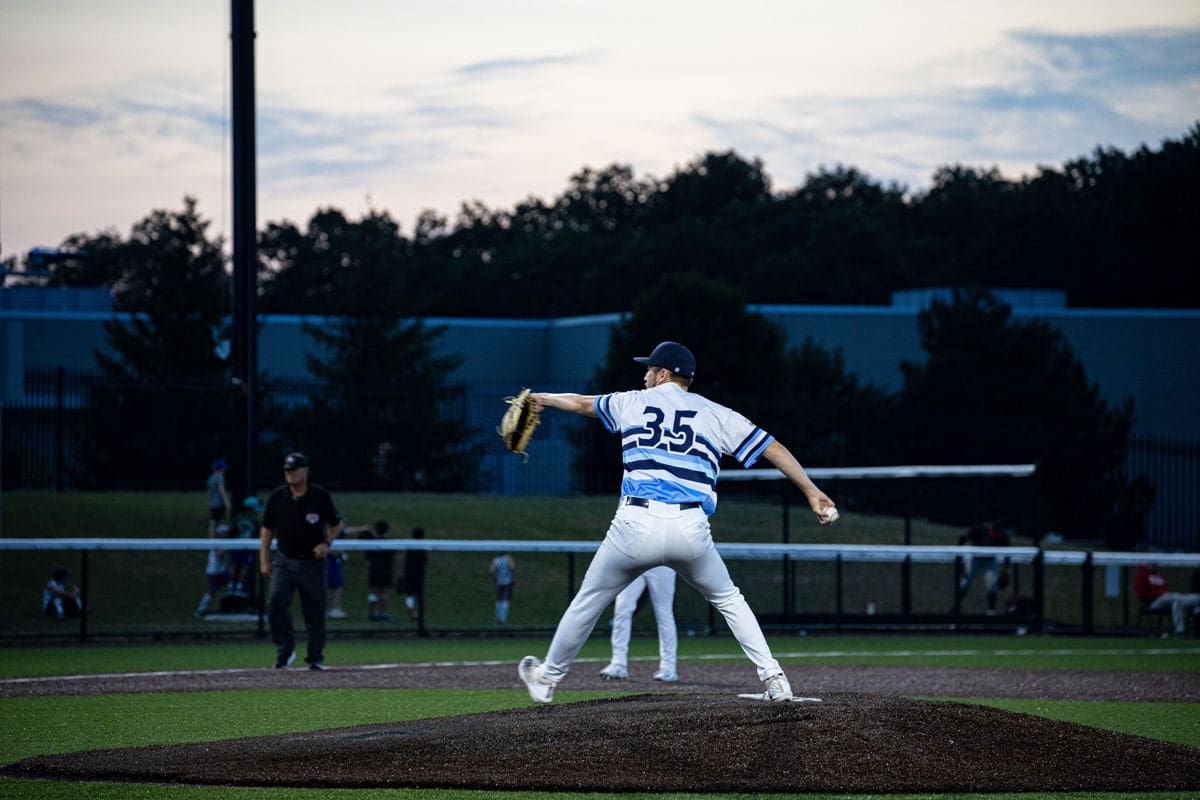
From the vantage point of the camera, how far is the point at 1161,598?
2495cm

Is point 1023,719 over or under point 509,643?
over

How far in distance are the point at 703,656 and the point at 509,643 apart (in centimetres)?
363

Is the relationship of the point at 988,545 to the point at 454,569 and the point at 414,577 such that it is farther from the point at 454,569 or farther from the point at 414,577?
the point at 454,569

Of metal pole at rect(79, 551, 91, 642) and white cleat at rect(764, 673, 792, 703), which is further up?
white cleat at rect(764, 673, 792, 703)

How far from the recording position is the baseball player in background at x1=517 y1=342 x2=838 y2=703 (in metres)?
8.89

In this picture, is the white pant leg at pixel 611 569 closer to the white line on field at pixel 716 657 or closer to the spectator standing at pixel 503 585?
the white line on field at pixel 716 657

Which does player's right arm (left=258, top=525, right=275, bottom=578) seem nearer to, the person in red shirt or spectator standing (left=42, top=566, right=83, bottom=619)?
spectator standing (left=42, top=566, right=83, bottom=619)

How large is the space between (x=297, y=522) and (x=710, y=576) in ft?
22.9

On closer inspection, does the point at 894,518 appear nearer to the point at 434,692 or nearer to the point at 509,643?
the point at 509,643

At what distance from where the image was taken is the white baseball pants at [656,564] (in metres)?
8.88

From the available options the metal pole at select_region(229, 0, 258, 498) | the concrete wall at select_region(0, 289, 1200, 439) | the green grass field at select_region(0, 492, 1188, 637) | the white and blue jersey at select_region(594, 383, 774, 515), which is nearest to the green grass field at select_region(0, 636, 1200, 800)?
the white and blue jersey at select_region(594, 383, 774, 515)

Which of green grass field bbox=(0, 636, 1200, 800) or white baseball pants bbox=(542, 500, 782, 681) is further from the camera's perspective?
white baseball pants bbox=(542, 500, 782, 681)

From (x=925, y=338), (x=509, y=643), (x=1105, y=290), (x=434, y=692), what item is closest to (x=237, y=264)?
(x=509, y=643)

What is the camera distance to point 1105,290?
270ft
